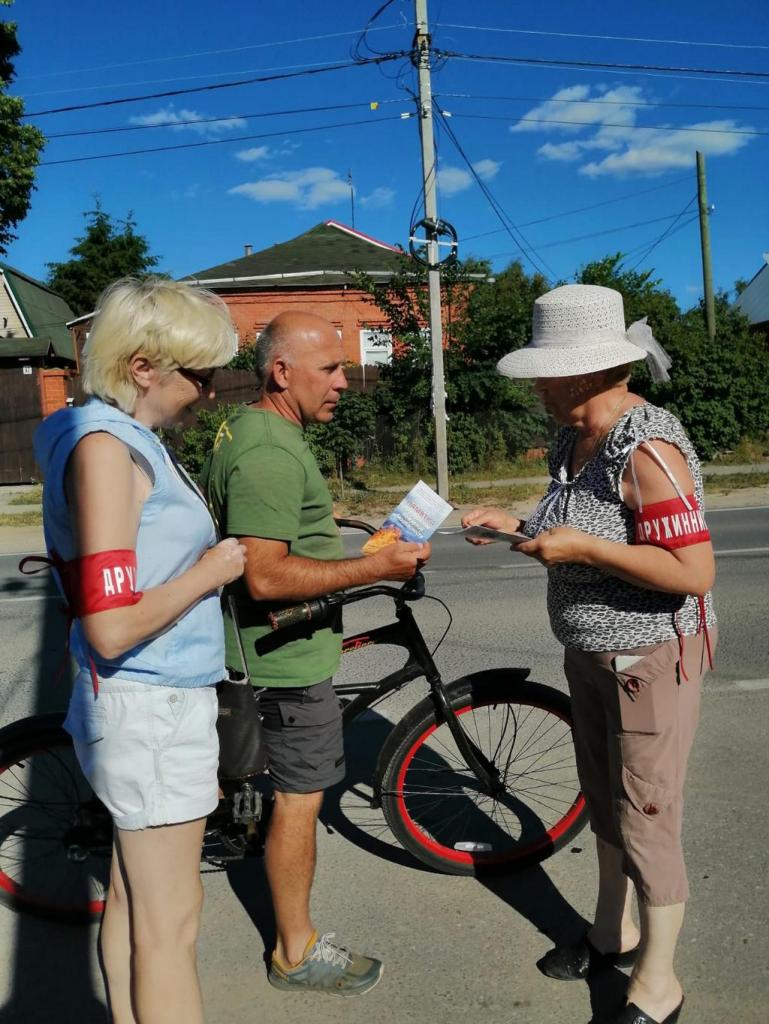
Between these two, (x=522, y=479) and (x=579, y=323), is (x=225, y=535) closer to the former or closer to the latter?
(x=579, y=323)

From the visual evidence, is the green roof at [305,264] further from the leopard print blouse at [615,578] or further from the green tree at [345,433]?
the leopard print blouse at [615,578]

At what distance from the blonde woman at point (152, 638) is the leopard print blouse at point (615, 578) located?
0.90 m

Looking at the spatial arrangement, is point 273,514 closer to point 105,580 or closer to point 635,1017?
point 105,580

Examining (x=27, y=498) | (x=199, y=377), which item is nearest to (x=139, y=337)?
(x=199, y=377)

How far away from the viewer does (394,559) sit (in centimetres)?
240

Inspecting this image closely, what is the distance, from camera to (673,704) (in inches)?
86.0

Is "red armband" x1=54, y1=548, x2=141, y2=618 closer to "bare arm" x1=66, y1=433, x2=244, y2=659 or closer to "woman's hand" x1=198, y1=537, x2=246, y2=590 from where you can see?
"bare arm" x1=66, y1=433, x2=244, y2=659

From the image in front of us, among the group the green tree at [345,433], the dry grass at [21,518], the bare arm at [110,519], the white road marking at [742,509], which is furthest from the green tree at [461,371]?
the bare arm at [110,519]

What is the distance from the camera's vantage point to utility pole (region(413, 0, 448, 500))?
1388 cm

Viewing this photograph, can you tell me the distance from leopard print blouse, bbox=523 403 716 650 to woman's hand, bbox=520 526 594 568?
4.2 inches

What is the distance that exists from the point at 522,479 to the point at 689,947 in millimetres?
14048

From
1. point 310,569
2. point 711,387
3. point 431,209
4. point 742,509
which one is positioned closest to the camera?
point 310,569

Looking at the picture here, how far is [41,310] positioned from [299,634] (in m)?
39.8

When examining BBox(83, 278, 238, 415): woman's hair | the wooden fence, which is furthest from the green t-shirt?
the wooden fence
